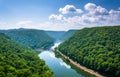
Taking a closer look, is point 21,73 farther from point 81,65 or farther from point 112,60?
point 81,65

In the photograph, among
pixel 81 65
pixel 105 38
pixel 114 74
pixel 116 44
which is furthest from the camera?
pixel 105 38

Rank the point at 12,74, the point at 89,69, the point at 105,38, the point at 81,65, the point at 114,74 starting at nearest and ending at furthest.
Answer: the point at 12,74
the point at 114,74
the point at 89,69
the point at 81,65
the point at 105,38

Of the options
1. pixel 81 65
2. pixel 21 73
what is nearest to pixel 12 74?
pixel 21 73

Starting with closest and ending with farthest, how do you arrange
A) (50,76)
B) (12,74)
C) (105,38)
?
(12,74) < (50,76) < (105,38)

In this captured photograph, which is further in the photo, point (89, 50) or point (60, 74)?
point (89, 50)

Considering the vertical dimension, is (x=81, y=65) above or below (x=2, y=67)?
below

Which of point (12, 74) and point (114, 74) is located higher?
point (12, 74)

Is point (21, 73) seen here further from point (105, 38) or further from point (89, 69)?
point (105, 38)

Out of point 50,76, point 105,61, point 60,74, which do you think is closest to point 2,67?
point 50,76

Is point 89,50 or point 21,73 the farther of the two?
point 89,50
